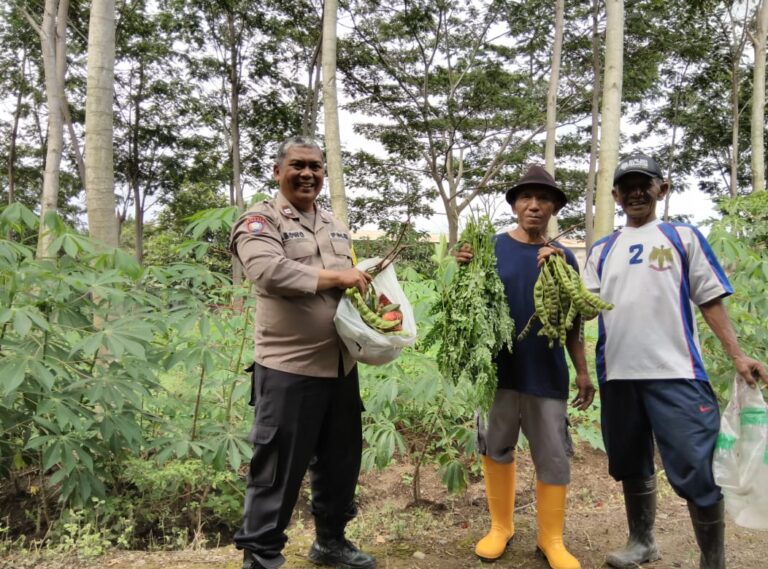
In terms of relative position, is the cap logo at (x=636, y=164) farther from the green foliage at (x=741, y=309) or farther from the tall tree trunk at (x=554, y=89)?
the tall tree trunk at (x=554, y=89)

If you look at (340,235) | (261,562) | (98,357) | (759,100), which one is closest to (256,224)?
(340,235)

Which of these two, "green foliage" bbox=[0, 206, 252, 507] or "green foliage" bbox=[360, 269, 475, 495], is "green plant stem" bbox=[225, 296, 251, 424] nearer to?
"green foliage" bbox=[0, 206, 252, 507]

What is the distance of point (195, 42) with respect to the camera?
16828 mm

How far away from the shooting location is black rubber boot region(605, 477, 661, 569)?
265 centimetres

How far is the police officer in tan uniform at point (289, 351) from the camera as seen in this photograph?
2.20 metres

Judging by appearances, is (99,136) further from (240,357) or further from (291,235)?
(291,235)

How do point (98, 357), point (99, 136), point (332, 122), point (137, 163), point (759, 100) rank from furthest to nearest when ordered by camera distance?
point (137, 163)
point (759, 100)
point (332, 122)
point (99, 136)
point (98, 357)

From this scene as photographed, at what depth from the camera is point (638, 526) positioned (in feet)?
8.87

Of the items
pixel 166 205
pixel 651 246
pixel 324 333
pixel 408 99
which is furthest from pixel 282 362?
pixel 166 205

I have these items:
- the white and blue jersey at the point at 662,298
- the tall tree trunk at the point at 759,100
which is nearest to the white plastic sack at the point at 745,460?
the white and blue jersey at the point at 662,298

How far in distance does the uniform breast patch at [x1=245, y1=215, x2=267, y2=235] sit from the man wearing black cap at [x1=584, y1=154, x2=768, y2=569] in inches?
60.4

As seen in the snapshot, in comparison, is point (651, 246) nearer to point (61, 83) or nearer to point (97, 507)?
point (97, 507)

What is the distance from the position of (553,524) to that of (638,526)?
463mm

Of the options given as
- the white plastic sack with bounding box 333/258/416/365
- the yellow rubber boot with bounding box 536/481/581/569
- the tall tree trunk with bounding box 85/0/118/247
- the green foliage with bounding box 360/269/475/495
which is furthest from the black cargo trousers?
the tall tree trunk with bounding box 85/0/118/247
